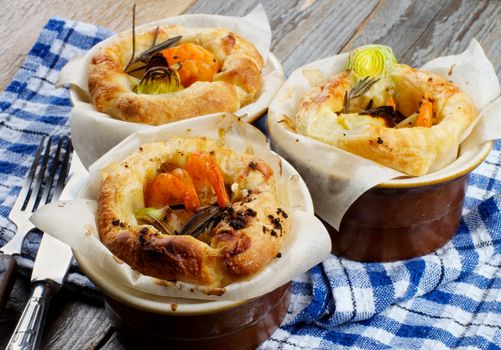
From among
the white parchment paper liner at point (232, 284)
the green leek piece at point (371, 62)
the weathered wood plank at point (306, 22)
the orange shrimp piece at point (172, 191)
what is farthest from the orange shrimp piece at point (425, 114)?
the weathered wood plank at point (306, 22)

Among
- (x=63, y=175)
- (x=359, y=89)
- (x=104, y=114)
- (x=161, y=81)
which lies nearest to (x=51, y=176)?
(x=63, y=175)

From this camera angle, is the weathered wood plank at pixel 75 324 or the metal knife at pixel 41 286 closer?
the metal knife at pixel 41 286

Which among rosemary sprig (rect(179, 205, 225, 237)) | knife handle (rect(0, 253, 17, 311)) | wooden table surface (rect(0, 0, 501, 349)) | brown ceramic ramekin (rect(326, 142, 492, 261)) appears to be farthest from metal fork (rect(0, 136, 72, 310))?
brown ceramic ramekin (rect(326, 142, 492, 261))

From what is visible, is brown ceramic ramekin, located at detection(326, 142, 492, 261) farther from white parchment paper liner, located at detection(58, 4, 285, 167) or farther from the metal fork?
the metal fork

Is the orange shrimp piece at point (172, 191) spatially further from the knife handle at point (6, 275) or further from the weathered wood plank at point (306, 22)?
the weathered wood plank at point (306, 22)

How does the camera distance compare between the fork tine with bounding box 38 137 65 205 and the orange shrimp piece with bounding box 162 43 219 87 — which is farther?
the orange shrimp piece with bounding box 162 43 219 87

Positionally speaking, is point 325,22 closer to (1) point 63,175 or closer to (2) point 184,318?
(1) point 63,175

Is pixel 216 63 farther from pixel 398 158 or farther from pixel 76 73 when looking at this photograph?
pixel 398 158
